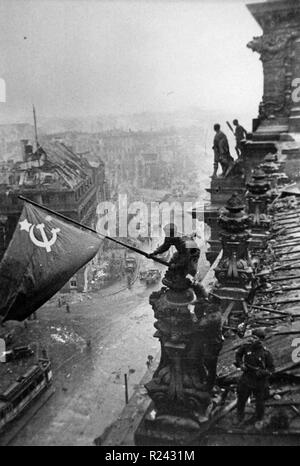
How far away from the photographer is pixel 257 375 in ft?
20.4

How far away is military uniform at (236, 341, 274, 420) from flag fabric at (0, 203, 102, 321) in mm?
4057

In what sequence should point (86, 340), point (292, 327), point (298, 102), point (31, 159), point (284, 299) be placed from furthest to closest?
1. point (31, 159)
2. point (86, 340)
3. point (298, 102)
4. point (284, 299)
5. point (292, 327)

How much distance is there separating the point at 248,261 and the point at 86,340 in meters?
24.8

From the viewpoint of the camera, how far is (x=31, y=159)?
49.7 m

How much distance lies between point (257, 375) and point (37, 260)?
15.3ft

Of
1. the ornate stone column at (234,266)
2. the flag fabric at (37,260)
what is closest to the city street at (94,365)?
the ornate stone column at (234,266)

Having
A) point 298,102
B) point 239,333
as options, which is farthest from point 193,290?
point 298,102

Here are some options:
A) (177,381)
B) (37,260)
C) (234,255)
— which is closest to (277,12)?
(234,255)

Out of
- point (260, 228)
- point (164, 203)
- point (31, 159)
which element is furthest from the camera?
point (164, 203)

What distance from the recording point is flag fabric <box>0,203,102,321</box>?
8.67m

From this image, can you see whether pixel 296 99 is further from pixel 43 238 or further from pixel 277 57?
pixel 43 238

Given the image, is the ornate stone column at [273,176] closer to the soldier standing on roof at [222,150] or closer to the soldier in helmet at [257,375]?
the soldier standing on roof at [222,150]

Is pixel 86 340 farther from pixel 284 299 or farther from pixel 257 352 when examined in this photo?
pixel 257 352

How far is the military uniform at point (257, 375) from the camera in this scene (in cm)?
620
